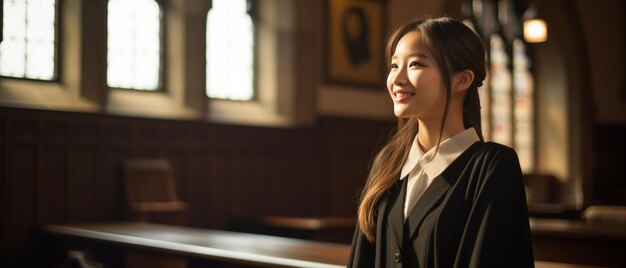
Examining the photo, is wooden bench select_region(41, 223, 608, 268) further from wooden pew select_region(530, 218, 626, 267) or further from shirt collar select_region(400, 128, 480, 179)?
shirt collar select_region(400, 128, 480, 179)

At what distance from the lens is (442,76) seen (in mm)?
2111

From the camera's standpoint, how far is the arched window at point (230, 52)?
887cm

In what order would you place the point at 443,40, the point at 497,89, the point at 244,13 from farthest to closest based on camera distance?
the point at 497,89
the point at 244,13
the point at 443,40

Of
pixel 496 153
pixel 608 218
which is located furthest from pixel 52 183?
pixel 496 153

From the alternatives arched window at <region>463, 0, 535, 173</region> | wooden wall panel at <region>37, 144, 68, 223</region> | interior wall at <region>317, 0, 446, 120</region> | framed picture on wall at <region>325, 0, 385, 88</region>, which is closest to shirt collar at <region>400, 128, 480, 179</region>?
wooden wall panel at <region>37, 144, 68, 223</region>

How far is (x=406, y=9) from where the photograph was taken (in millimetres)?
10320

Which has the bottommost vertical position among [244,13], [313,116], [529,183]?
[529,183]

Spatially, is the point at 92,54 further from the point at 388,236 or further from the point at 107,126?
the point at 388,236

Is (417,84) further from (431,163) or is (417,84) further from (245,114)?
(245,114)

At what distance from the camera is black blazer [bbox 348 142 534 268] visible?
1964 millimetres

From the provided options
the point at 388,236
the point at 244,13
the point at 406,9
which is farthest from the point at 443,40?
the point at 406,9

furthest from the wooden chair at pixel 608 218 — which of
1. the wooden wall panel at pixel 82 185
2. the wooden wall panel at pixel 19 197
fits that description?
the wooden wall panel at pixel 19 197

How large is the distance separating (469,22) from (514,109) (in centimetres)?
178

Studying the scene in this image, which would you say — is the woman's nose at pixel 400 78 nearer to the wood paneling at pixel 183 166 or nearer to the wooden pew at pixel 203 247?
the wooden pew at pixel 203 247
